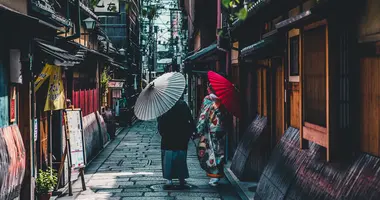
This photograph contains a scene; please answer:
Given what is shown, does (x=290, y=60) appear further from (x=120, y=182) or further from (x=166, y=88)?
(x=120, y=182)

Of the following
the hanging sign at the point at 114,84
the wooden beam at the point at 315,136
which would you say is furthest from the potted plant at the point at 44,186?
the hanging sign at the point at 114,84

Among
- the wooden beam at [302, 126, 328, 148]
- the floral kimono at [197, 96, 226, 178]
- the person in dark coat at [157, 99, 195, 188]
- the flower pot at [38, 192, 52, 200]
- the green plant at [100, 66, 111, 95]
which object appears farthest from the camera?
the green plant at [100, 66, 111, 95]

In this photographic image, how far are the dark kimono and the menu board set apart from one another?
2272 millimetres

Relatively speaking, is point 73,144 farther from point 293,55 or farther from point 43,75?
point 293,55

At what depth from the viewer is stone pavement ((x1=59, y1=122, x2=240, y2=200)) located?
1497cm

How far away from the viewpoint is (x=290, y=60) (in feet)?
40.8

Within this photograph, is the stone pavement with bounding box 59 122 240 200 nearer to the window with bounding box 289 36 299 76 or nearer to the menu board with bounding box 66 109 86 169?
the menu board with bounding box 66 109 86 169

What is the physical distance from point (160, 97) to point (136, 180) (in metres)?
3.49

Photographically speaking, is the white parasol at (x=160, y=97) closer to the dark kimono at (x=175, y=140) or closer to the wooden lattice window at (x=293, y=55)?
the dark kimono at (x=175, y=140)

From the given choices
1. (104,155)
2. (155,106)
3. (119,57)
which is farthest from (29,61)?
(119,57)

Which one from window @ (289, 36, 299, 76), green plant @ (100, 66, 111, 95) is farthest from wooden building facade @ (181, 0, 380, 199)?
green plant @ (100, 66, 111, 95)

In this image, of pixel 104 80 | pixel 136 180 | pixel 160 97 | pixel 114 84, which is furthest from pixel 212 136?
pixel 114 84

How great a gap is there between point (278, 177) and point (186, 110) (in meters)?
5.16

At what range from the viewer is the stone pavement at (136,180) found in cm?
1497
